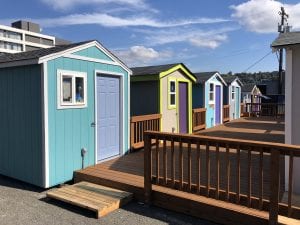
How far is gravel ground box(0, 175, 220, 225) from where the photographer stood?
4.11 m

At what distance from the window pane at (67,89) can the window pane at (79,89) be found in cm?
20

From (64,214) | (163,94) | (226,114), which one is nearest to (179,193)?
(64,214)

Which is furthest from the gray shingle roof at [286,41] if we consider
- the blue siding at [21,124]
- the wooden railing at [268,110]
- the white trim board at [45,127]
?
the wooden railing at [268,110]

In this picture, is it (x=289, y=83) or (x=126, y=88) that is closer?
(x=289, y=83)

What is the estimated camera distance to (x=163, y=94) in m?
9.66

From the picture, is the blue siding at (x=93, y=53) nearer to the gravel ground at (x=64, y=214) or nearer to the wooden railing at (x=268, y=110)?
the gravel ground at (x=64, y=214)

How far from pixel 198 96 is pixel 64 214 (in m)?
10.5

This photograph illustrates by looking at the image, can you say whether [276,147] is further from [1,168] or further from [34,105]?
[1,168]

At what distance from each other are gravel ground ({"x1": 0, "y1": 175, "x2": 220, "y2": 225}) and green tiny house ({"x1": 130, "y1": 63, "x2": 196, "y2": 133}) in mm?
5012

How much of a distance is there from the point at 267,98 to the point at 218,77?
13.5 meters

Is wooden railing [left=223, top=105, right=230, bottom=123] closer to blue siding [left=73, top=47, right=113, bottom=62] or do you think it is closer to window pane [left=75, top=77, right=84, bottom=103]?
blue siding [left=73, top=47, right=113, bottom=62]

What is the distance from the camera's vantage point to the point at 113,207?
14.8 feet

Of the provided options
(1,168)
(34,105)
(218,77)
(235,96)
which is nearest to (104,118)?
(34,105)

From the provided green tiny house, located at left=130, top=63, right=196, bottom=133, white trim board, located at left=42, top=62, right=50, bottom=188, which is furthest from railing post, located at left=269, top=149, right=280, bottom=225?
green tiny house, located at left=130, top=63, right=196, bottom=133
